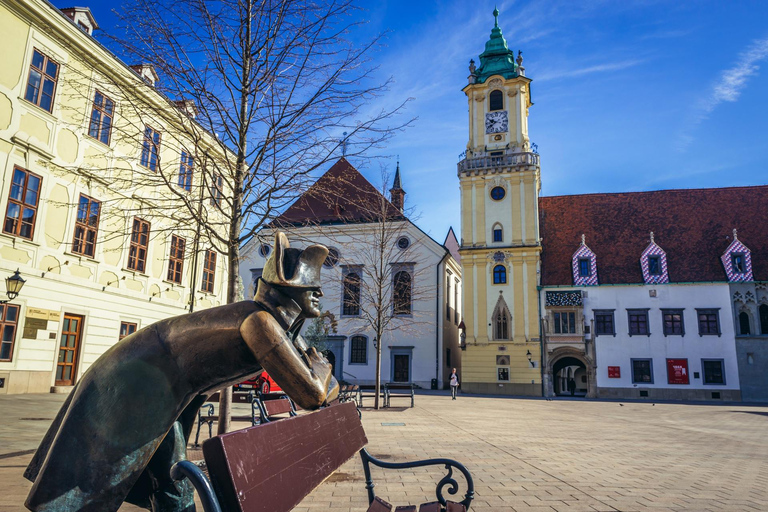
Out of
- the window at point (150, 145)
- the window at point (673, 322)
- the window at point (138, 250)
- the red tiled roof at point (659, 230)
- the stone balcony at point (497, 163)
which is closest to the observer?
the window at point (150, 145)

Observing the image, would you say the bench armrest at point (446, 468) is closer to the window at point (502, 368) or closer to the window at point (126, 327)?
the window at point (126, 327)

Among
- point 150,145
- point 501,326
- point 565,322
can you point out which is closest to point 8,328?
point 150,145

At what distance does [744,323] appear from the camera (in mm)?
32031

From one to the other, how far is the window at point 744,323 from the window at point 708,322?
1.34 metres

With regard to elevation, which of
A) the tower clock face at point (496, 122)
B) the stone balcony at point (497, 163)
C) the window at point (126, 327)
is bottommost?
the window at point (126, 327)

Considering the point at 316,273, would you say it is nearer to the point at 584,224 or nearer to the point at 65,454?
the point at 65,454

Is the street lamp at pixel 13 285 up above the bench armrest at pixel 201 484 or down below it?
above

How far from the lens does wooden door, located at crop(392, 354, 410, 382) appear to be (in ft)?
114

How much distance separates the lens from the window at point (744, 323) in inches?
1252

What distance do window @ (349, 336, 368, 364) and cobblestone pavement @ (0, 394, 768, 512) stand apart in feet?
71.7

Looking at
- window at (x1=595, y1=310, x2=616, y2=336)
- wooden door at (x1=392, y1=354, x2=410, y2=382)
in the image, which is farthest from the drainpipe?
window at (x1=595, y1=310, x2=616, y2=336)

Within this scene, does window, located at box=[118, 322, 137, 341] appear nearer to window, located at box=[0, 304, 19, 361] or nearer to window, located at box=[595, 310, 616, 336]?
window, located at box=[0, 304, 19, 361]

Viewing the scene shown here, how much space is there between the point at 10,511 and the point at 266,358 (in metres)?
3.78

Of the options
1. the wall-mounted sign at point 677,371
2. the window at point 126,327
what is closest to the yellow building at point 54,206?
the window at point 126,327
